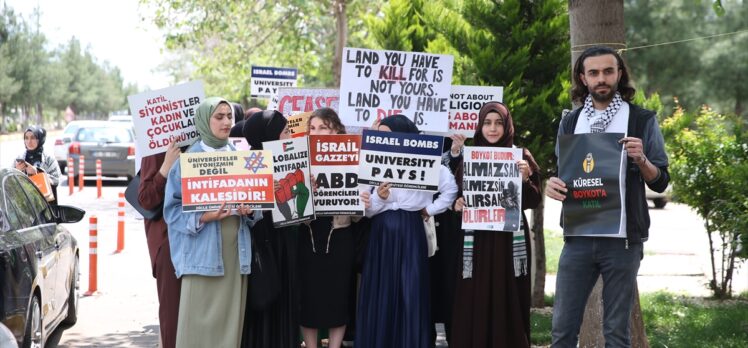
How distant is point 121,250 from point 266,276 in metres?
9.83

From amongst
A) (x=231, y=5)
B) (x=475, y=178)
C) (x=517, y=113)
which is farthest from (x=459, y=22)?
(x=231, y=5)

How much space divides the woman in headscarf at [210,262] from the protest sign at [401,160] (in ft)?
3.06

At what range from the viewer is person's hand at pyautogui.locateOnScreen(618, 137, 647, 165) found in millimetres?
5426

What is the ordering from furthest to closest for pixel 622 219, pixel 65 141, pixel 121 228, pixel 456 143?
pixel 65 141 → pixel 121 228 → pixel 456 143 → pixel 622 219

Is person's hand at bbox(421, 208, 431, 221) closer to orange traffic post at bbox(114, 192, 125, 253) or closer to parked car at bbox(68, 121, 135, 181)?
orange traffic post at bbox(114, 192, 125, 253)

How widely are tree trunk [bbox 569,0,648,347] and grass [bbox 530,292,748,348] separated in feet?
5.22

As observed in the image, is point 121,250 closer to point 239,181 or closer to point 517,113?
point 517,113

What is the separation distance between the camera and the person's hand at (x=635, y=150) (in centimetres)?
543

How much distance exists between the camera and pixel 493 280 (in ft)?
23.7

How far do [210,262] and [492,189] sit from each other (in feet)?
6.49

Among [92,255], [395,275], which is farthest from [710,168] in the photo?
[92,255]

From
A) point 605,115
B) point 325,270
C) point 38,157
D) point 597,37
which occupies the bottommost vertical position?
point 325,270

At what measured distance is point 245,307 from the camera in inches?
271

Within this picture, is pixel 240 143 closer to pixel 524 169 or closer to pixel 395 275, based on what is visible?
pixel 395 275
